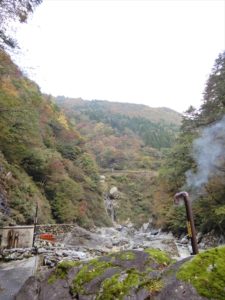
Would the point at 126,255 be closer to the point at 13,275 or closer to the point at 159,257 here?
the point at 159,257

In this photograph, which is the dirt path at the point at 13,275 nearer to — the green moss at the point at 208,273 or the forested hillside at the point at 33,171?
the forested hillside at the point at 33,171

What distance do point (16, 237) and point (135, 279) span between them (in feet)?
Result: 29.9

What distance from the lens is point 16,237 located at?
1113 cm

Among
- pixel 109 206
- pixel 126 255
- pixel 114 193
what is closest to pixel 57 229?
pixel 126 255

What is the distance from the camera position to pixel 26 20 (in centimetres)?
907

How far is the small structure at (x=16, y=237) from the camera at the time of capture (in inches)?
421

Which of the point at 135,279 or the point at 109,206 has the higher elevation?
the point at 135,279

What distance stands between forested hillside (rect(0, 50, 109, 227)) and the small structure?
4.60 ft

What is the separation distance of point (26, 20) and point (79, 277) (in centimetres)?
842

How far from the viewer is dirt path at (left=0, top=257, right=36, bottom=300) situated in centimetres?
609

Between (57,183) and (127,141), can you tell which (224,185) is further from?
(127,141)

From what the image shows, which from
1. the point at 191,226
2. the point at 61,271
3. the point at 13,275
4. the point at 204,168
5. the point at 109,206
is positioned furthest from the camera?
the point at 109,206

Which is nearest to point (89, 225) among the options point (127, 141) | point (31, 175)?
point (31, 175)

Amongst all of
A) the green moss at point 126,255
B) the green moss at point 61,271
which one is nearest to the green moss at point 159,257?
the green moss at point 126,255
